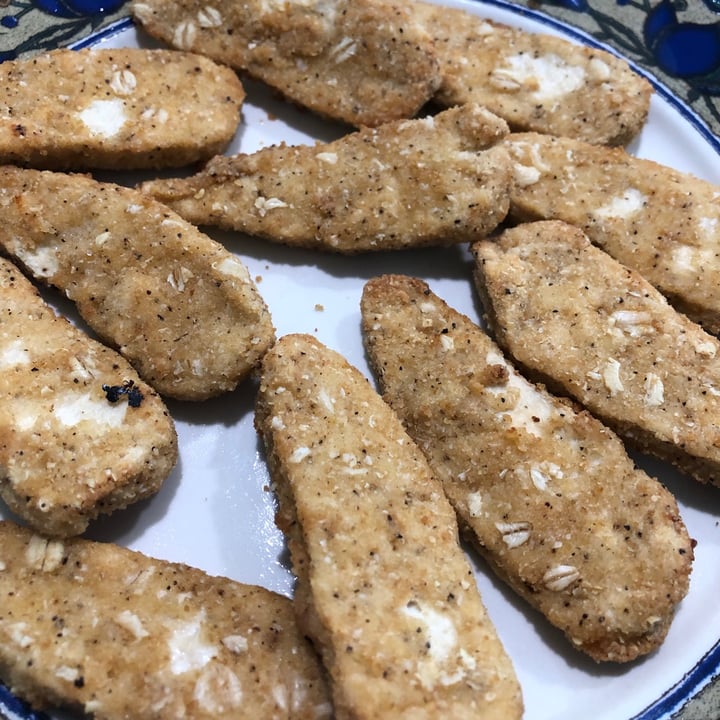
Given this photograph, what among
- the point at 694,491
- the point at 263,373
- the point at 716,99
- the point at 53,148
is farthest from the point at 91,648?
the point at 716,99

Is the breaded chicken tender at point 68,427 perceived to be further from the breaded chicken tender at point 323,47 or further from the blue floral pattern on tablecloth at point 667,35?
the blue floral pattern on tablecloth at point 667,35

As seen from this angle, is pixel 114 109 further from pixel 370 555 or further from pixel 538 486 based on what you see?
pixel 538 486

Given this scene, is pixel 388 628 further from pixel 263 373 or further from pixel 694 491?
pixel 694 491

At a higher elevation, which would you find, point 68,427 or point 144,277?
point 144,277

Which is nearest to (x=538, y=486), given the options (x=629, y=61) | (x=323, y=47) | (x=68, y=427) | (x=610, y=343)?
(x=610, y=343)

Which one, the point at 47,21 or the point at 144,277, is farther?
the point at 47,21

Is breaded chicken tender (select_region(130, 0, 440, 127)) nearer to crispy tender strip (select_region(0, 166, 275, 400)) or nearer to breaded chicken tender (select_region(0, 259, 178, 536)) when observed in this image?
crispy tender strip (select_region(0, 166, 275, 400))

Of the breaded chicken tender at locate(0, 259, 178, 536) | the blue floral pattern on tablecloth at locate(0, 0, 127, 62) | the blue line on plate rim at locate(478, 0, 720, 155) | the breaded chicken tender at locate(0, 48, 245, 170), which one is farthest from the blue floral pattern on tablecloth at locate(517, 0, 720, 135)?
the breaded chicken tender at locate(0, 259, 178, 536)
